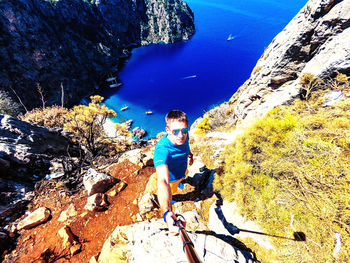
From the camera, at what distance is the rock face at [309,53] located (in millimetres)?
6957

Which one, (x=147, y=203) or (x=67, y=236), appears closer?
(x=67, y=236)

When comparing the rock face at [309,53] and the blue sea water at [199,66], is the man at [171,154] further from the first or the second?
the blue sea water at [199,66]

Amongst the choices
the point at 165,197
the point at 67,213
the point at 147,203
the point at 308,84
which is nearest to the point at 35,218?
the point at 67,213

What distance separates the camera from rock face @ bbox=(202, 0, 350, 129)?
22.8 feet

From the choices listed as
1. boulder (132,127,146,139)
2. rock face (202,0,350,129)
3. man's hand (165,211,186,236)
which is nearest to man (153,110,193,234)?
→ man's hand (165,211,186,236)

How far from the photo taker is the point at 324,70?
22.7 feet

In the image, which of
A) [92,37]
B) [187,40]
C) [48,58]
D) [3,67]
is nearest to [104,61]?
[92,37]

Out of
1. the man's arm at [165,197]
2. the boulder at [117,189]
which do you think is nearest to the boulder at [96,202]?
the boulder at [117,189]

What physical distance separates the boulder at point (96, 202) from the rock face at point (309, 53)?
8.78 metres

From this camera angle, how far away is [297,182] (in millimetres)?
3020

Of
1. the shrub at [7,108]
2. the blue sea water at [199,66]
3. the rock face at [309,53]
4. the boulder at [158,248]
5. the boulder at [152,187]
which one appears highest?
the blue sea water at [199,66]

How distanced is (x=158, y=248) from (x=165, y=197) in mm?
1025

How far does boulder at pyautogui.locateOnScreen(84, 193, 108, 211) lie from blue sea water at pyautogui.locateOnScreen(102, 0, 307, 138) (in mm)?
31196

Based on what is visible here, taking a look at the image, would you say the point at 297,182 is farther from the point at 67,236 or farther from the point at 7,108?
the point at 7,108
